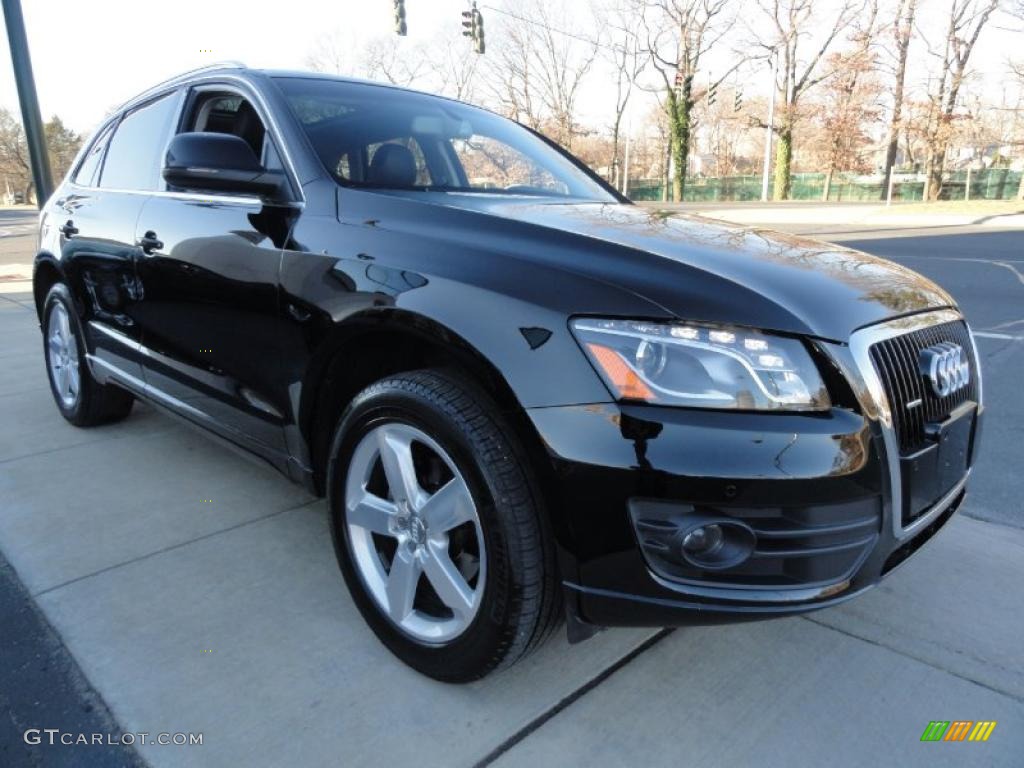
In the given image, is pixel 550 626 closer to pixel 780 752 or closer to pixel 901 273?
pixel 780 752

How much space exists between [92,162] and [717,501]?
4.02 metres

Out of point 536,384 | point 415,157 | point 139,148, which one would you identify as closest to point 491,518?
point 536,384

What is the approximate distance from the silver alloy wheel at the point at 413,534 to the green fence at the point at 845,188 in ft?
159

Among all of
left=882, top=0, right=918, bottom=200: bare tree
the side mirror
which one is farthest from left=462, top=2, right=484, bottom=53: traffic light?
left=882, top=0, right=918, bottom=200: bare tree

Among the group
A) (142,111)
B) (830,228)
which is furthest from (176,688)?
(830,228)

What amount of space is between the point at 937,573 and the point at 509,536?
6.04 ft

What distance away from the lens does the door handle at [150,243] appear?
3.00 meters

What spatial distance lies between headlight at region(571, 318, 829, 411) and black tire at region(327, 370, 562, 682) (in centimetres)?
30

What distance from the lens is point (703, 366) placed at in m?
1.59

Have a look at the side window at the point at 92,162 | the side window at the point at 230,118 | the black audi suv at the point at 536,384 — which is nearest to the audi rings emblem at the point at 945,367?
the black audi suv at the point at 536,384

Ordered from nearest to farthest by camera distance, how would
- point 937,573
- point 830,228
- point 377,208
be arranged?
point 377,208
point 937,573
point 830,228

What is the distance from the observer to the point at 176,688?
2.04 m

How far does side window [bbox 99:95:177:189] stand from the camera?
10.9 feet

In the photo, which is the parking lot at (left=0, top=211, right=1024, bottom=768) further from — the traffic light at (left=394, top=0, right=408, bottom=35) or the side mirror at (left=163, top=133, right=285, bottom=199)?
the traffic light at (left=394, top=0, right=408, bottom=35)
